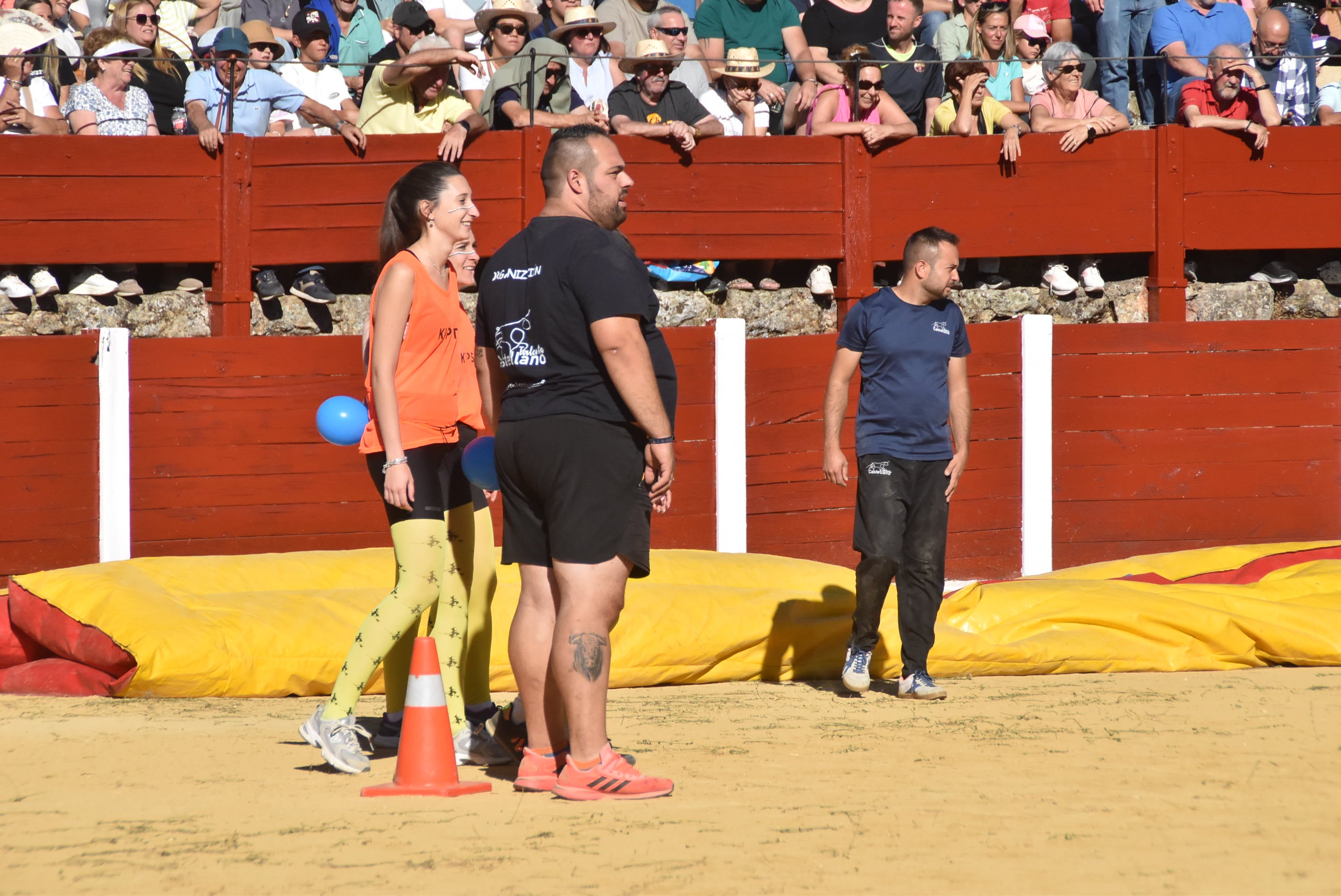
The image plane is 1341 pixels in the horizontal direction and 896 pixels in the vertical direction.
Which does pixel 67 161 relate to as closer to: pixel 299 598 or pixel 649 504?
pixel 299 598

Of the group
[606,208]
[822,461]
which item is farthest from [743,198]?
[606,208]

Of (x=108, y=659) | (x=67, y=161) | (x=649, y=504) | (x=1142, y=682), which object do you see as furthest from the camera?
(x=67, y=161)

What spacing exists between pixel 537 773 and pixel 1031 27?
7.04 metres

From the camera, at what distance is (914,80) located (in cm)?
873

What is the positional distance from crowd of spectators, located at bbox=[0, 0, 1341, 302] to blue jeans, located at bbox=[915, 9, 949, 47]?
0.02 meters

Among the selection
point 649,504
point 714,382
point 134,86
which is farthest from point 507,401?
point 134,86

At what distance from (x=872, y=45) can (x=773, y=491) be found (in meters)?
2.99

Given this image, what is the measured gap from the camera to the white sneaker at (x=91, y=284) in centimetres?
807

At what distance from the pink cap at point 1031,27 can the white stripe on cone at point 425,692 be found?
6.97 m

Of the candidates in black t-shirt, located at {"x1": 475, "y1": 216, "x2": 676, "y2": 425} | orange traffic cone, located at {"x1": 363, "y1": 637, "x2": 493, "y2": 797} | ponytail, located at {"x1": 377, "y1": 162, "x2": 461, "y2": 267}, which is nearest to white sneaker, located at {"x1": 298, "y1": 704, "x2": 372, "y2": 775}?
orange traffic cone, located at {"x1": 363, "y1": 637, "x2": 493, "y2": 797}

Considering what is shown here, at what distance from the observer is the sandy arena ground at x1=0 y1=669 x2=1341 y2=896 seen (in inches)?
106

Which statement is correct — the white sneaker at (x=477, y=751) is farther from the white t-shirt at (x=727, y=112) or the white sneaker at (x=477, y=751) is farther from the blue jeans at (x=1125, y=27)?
the blue jeans at (x=1125, y=27)

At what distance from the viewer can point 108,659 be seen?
4.97 meters

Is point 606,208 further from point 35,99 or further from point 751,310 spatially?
point 35,99
